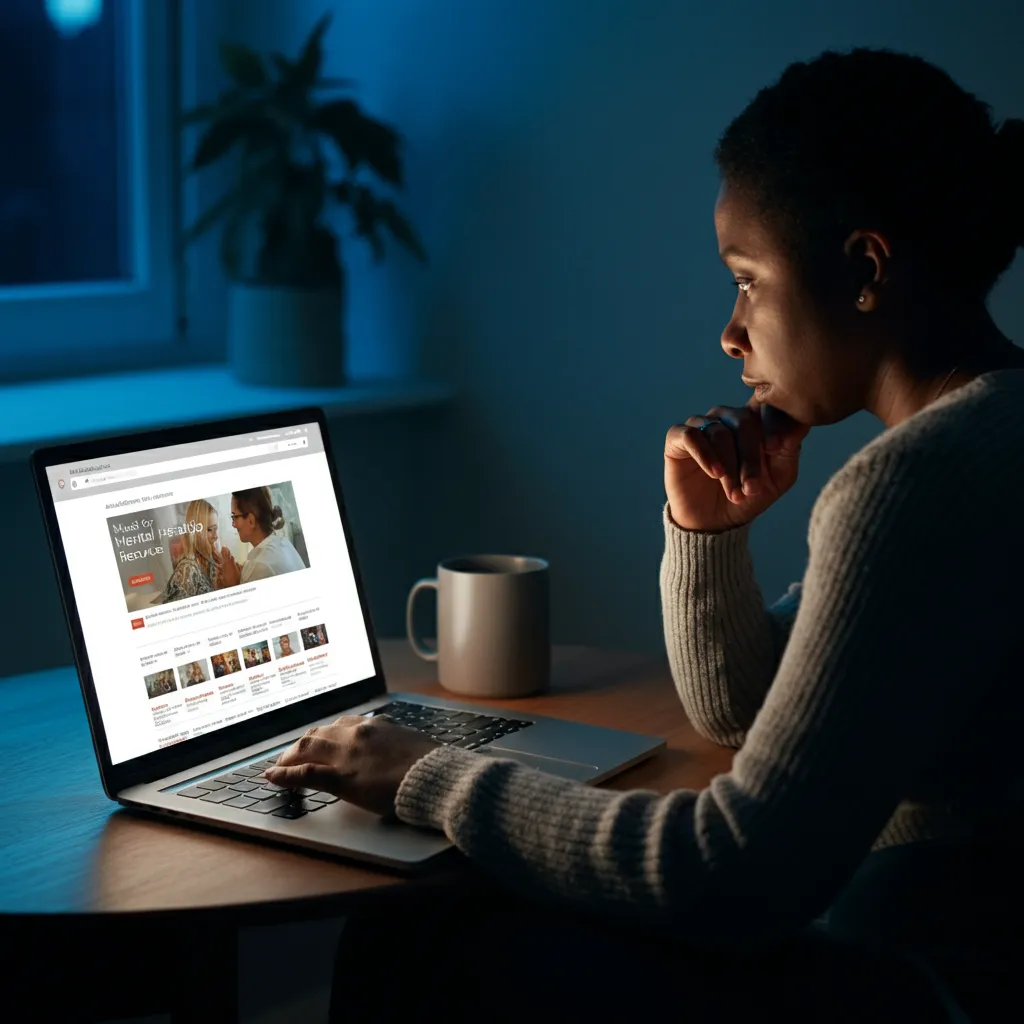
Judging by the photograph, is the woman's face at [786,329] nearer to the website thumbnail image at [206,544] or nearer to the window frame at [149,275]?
the website thumbnail image at [206,544]

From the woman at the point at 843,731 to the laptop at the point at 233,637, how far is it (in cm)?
6

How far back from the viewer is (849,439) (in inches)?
78.9

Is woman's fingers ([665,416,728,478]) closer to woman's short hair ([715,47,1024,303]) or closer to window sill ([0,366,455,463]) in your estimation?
woman's short hair ([715,47,1024,303])

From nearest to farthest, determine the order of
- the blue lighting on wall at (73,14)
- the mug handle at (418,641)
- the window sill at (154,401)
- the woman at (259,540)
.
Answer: the woman at (259,540), the mug handle at (418,641), the window sill at (154,401), the blue lighting on wall at (73,14)

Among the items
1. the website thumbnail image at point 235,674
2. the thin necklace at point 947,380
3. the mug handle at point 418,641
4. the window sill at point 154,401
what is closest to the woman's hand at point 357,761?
the website thumbnail image at point 235,674

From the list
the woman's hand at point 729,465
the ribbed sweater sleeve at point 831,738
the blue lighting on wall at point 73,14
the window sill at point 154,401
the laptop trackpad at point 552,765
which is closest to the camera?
the ribbed sweater sleeve at point 831,738

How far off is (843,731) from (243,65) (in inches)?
66.7

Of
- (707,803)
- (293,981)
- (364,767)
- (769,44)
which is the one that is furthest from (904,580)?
(293,981)

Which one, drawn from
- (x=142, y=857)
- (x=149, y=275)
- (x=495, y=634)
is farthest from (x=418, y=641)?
(x=149, y=275)

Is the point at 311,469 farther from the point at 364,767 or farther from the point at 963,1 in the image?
the point at 963,1

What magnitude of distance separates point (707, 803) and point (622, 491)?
1371 millimetres

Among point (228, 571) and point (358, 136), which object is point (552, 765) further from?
point (358, 136)

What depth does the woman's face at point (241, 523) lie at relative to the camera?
123cm

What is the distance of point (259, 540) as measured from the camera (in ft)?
4.11
